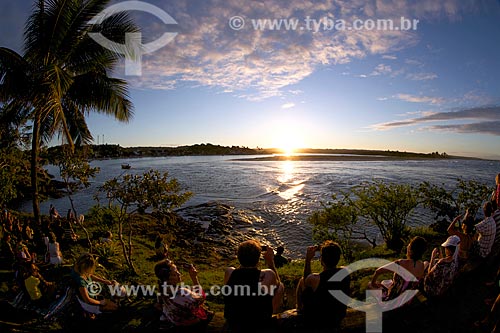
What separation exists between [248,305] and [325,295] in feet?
3.85

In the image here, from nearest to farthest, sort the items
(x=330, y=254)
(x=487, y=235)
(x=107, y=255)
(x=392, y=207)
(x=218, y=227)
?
(x=330, y=254) < (x=487, y=235) < (x=107, y=255) < (x=392, y=207) < (x=218, y=227)

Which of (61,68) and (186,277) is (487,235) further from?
(61,68)

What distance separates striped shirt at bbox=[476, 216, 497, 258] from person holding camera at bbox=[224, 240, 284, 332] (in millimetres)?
4628

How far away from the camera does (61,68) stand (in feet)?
32.5

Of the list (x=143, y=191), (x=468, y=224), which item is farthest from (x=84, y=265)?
(x=468, y=224)

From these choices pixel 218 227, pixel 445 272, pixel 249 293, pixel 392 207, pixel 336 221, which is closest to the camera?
pixel 249 293

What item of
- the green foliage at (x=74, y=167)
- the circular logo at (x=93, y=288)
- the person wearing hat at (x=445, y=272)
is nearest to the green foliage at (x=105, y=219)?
the green foliage at (x=74, y=167)

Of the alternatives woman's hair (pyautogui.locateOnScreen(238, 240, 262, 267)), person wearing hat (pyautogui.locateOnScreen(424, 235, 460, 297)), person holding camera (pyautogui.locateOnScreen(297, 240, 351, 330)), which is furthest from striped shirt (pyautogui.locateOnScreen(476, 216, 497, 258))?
woman's hair (pyautogui.locateOnScreen(238, 240, 262, 267))

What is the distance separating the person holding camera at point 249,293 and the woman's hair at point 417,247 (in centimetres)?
245

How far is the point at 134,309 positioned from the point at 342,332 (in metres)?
4.41

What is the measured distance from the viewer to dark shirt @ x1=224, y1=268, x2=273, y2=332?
13.8 feet

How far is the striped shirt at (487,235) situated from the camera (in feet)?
19.2

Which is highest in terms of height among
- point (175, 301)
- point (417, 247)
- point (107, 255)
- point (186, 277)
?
point (417, 247)

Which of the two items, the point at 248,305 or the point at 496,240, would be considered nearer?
the point at 248,305
